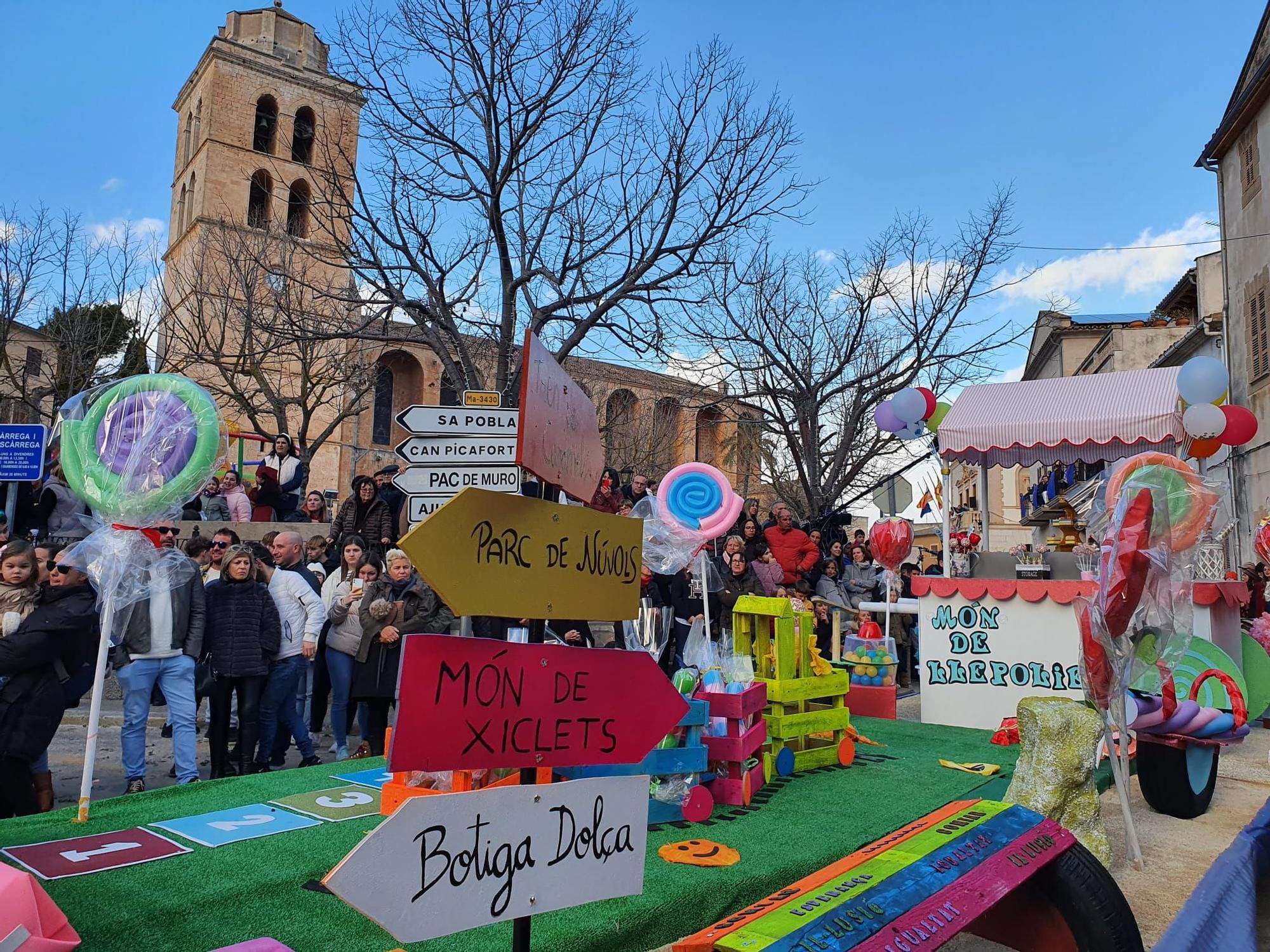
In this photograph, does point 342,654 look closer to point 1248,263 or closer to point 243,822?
point 243,822

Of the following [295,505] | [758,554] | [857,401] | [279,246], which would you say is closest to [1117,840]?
Result: [758,554]

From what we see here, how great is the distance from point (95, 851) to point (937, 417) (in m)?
9.12

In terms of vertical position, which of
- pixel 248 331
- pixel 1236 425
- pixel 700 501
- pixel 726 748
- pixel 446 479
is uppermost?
pixel 248 331

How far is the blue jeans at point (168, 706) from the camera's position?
19.8ft

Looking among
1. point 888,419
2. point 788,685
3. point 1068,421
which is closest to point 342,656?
point 788,685

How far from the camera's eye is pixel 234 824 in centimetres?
468

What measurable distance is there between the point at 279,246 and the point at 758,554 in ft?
→ 56.0

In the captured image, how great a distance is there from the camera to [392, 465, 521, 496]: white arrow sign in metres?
5.99

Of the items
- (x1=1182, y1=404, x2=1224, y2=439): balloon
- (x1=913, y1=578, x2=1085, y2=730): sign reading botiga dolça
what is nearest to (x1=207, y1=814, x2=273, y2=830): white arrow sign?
(x1=913, y1=578, x2=1085, y2=730): sign reading botiga dolça

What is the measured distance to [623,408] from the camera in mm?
29172

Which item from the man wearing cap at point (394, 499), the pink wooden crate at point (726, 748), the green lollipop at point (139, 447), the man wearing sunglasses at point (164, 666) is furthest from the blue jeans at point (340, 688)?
the pink wooden crate at point (726, 748)

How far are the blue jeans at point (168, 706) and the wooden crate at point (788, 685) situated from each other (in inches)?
153

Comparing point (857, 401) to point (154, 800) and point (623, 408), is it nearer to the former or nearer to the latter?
point (623, 408)

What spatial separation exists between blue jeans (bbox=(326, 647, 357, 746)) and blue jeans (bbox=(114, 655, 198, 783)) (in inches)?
48.0
